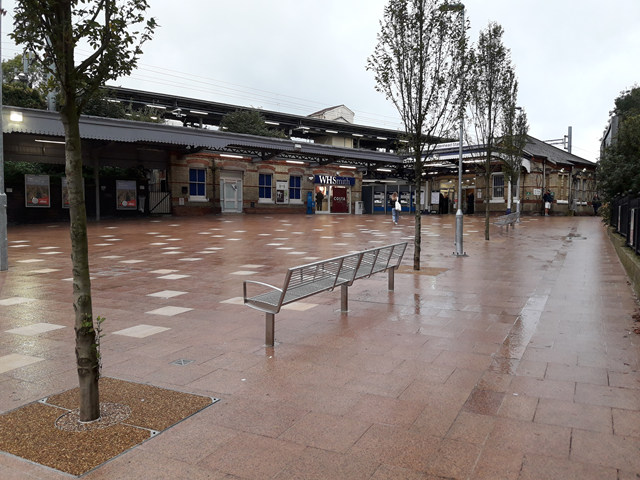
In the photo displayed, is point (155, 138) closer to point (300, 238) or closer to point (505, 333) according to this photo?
point (300, 238)

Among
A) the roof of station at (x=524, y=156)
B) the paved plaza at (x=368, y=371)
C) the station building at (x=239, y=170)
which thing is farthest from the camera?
the roof of station at (x=524, y=156)

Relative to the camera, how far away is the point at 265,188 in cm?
3541

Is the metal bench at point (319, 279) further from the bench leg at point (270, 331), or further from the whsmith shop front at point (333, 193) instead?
the whsmith shop front at point (333, 193)

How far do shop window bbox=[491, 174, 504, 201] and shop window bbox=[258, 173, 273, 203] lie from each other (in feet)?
57.5

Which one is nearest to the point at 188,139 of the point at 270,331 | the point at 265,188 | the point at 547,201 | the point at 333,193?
the point at 265,188

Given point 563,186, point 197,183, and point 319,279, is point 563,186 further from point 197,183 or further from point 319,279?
point 319,279

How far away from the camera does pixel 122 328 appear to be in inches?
236

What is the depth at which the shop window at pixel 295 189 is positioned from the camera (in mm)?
36938

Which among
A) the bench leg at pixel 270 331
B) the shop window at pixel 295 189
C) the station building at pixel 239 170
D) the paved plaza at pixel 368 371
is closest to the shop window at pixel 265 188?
the station building at pixel 239 170

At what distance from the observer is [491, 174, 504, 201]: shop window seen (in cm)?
3884

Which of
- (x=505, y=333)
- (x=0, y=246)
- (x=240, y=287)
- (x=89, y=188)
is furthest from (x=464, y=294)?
(x=89, y=188)

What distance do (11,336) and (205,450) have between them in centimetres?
372

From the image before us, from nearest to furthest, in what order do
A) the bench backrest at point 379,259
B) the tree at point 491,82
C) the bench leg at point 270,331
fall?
the bench leg at point 270,331 < the bench backrest at point 379,259 < the tree at point 491,82

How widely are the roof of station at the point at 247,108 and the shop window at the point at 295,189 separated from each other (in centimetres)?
802
